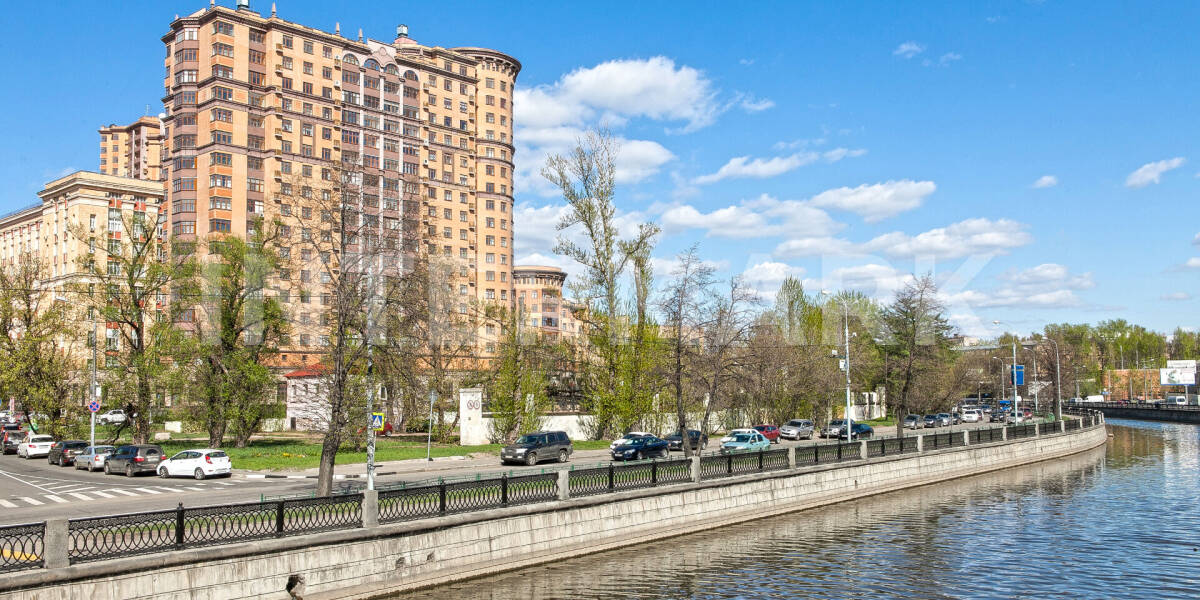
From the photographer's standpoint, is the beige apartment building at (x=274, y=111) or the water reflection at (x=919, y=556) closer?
the water reflection at (x=919, y=556)

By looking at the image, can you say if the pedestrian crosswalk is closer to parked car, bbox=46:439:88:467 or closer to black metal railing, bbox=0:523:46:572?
parked car, bbox=46:439:88:467

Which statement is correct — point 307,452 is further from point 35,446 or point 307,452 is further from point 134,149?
point 134,149

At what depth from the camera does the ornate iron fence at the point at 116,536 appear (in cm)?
1588

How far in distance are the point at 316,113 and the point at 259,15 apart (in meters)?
11.9

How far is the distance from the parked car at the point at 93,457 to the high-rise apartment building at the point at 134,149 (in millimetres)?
105573

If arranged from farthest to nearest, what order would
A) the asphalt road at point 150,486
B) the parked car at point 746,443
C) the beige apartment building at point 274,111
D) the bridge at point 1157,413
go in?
the bridge at point 1157,413 < the beige apartment building at point 274,111 < the parked car at point 746,443 < the asphalt road at point 150,486

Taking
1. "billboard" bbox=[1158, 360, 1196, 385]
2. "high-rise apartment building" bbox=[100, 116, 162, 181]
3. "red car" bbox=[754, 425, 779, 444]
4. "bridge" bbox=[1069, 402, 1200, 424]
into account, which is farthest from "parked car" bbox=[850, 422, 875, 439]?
"high-rise apartment building" bbox=[100, 116, 162, 181]

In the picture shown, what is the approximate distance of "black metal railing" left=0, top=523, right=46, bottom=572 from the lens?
49.5 feet

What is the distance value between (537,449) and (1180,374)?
421 ft

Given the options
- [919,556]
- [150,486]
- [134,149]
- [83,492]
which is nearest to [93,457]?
[150,486]

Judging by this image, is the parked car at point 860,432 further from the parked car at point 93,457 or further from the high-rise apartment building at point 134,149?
the high-rise apartment building at point 134,149

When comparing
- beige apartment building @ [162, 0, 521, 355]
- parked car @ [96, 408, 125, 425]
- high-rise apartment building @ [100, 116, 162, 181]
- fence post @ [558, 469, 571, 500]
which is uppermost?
high-rise apartment building @ [100, 116, 162, 181]

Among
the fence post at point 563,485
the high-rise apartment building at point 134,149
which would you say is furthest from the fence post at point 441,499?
the high-rise apartment building at point 134,149

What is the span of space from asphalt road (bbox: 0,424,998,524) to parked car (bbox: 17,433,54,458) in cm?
590
